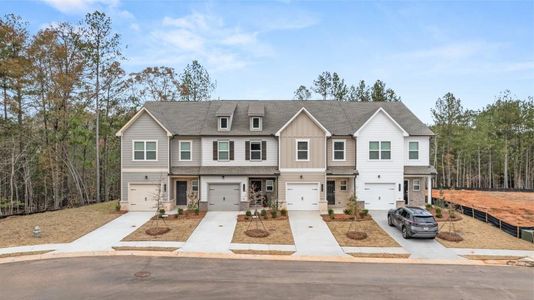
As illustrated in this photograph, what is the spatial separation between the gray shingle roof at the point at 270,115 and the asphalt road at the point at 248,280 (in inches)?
549

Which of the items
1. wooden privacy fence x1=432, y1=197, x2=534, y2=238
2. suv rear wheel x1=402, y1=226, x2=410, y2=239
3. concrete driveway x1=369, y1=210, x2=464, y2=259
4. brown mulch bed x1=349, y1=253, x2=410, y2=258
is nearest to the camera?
brown mulch bed x1=349, y1=253, x2=410, y2=258

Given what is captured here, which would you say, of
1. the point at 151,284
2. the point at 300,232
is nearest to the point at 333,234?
the point at 300,232

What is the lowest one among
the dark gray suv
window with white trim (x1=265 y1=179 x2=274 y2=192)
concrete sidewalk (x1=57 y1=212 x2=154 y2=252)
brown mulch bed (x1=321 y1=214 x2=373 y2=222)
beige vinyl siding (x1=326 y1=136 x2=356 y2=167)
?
concrete sidewalk (x1=57 y1=212 x2=154 y2=252)

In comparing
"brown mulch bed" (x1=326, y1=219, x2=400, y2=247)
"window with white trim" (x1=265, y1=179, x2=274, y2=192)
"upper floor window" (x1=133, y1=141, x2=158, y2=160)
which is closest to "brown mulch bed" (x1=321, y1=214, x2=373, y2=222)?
"brown mulch bed" (x1=326, y1=219, x2=400, y2=247)

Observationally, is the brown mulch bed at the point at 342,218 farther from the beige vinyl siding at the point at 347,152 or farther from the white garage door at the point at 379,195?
the beige vinyl siding at the point at 347,152

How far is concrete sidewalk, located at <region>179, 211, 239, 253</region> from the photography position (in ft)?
55.9

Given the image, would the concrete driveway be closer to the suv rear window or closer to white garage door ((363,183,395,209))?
the suv rear window

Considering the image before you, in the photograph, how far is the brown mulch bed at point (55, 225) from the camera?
60.5 ft

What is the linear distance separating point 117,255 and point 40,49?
24.2 m

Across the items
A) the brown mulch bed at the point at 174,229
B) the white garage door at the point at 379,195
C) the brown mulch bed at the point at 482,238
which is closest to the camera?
the brown mulch bed at the point at 482,238

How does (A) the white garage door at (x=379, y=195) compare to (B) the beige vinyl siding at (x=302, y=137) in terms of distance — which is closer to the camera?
(B) the beige vinyl siding at (x=302, y=137)

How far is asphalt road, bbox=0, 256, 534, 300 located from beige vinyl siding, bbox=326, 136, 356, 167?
42.0ft

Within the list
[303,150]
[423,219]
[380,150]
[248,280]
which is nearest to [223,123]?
[303,150]

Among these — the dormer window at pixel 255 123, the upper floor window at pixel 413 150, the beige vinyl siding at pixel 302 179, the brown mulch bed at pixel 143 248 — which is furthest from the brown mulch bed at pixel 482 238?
the dormer window at pixel 255 123
